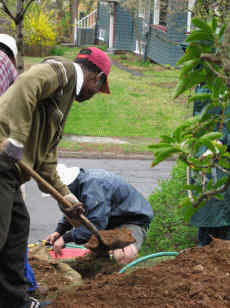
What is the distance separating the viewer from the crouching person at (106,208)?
139 inches

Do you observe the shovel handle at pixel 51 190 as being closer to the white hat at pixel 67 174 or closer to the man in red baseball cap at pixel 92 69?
the white hat at pixel 67 174

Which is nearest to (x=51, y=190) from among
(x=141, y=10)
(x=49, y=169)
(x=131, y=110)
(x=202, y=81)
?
(x=49, y=169)

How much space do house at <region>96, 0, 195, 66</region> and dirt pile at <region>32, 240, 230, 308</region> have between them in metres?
13.1

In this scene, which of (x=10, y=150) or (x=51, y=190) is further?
(x=51, y=190)

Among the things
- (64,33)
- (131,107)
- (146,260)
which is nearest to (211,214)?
(146,260)

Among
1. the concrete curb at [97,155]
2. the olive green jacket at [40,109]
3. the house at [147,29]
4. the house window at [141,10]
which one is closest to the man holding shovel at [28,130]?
the olive green jacket at [40,109]

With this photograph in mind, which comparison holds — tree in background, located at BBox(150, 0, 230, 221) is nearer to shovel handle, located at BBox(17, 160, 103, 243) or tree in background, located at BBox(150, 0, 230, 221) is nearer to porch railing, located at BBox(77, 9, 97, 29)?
shovel handle, located at BBox(17, 160, 103, 243)

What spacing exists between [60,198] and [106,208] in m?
0.79

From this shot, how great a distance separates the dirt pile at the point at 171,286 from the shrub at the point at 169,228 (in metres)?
0.92

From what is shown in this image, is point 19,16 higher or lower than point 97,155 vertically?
higher

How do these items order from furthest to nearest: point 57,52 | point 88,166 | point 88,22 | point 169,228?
point 88,22, point 57,52, point 88,166, point 169,228

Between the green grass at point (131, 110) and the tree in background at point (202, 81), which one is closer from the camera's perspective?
the tree in background at point (202, 81)

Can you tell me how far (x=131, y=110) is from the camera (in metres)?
13.1

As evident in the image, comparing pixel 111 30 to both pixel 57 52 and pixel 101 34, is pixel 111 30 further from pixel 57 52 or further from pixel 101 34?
pixel 57 52
